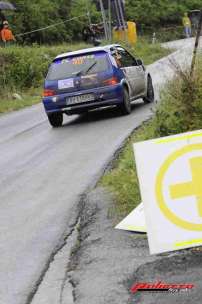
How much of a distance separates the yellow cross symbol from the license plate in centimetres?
1113

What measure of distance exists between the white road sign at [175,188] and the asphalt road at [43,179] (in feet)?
3.99

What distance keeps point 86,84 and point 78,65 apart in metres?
0.54

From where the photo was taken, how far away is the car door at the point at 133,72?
683 inches

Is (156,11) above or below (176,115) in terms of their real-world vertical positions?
below

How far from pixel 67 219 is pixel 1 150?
676 cm

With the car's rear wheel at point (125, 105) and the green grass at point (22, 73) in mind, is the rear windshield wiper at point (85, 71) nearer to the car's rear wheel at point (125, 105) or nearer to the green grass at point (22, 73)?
the car's rear wheel at point (125, 105)

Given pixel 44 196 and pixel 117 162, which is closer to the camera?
pixel 44 196

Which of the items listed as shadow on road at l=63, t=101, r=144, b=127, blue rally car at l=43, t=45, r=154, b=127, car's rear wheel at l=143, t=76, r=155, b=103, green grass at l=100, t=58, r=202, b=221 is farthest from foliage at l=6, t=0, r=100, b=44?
green grass at l=100, t=58, r=202, b=221

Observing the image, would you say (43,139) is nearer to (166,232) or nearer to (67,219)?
(67,219)

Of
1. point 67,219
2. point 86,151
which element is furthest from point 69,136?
point 67,219

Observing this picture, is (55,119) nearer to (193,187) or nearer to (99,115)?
(99,115)

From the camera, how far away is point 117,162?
10.6m

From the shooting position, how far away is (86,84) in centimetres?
1653
